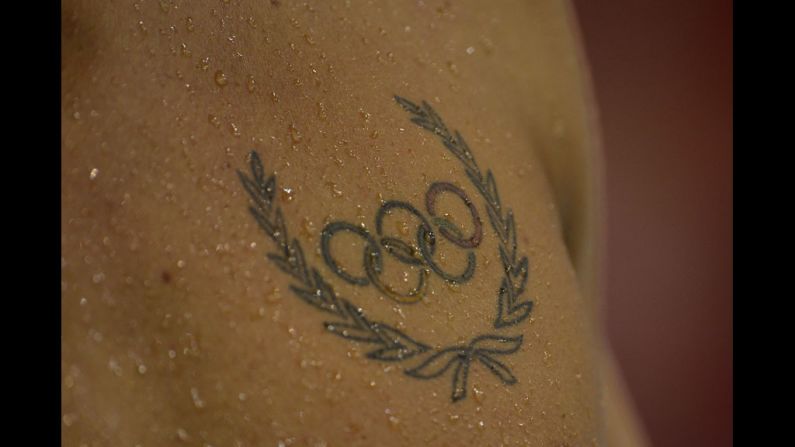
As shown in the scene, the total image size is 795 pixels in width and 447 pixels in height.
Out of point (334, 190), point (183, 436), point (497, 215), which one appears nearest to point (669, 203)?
point (497, 215)

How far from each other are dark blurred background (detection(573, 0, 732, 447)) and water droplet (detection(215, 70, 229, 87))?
0.61 m

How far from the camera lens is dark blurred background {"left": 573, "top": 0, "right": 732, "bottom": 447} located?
83cm

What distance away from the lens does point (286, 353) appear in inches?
13.1

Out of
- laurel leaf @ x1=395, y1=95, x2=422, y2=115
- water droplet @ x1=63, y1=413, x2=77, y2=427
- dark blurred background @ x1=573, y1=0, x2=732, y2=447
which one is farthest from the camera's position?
dark blurred background @ x1=573, y1=0, x2=732, y2=447

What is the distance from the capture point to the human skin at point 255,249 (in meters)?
0.32

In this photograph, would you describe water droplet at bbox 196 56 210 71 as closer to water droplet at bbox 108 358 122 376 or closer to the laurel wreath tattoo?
the laurel wreath tattoo

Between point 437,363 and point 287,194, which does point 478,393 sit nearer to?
point 437,363

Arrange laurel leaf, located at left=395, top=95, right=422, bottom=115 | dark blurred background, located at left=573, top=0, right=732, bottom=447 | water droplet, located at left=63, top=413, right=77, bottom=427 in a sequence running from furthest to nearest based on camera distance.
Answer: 1. dark blurred background, located at left=573, top=0, right=732, bottom=447
2. laurel leaf, located at left=395, top=95, right=422, bottom=115
3. water droplet, located at left=63, top=413, right=77, bottom=427

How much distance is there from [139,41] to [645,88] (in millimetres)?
725

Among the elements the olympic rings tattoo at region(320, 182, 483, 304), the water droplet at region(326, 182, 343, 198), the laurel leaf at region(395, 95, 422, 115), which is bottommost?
the olympic rings tattoo at region(320, 182, 483, 304)

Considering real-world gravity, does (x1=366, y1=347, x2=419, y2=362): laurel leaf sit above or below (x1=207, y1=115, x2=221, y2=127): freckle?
below

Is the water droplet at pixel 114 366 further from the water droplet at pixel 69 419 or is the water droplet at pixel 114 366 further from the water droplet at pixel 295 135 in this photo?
the water droplet at pixel 295 135

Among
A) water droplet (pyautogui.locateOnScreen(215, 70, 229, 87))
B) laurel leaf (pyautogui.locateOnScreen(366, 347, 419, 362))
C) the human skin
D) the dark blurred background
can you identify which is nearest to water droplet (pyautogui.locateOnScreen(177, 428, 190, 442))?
the human skin

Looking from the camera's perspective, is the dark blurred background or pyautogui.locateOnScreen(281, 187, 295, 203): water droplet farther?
the dark blurred background
